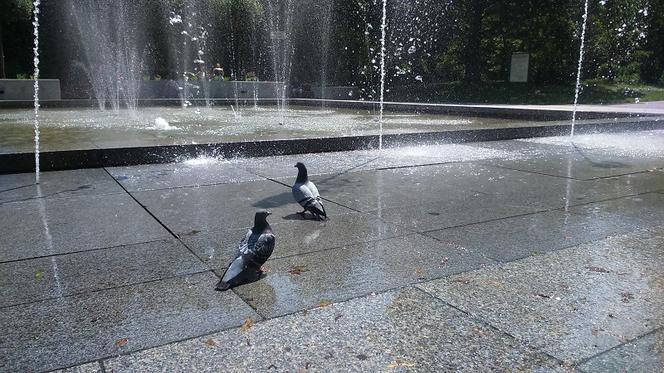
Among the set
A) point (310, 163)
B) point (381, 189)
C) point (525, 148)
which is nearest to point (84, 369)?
point (381, 189)

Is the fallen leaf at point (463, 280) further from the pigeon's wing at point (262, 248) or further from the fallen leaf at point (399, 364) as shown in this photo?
the pigeon's wing at point (262, 248)

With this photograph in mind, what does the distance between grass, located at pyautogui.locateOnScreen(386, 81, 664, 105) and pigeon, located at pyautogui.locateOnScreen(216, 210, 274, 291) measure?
25652 millimetres

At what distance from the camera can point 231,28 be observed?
3519 centimetres

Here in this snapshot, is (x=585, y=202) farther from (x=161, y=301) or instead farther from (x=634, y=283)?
(x=161, y=301)

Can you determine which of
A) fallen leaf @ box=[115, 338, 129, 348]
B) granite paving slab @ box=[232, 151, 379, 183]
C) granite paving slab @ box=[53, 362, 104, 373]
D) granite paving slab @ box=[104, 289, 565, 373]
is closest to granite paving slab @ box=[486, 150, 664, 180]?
granite paving slab @ box=[232, 151, 379, 183]

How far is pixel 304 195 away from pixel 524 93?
1081 inches

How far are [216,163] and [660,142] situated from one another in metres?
9.14

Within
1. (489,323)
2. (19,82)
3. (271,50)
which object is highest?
(271,50)

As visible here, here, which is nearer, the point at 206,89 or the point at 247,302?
the point at 247,302

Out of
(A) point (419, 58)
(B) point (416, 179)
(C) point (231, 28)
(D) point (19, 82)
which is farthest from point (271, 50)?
(B) point (416, 179)

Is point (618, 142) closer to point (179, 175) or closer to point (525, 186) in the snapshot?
point (525, 186)

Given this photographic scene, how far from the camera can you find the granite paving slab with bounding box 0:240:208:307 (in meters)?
3.38

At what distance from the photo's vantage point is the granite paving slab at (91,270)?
11.1ft

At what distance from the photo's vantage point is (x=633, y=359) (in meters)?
2.66
